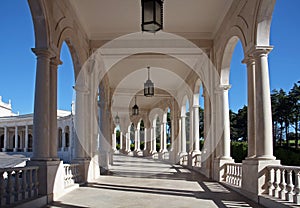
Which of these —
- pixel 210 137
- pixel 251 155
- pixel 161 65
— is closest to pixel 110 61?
pixel 161 65

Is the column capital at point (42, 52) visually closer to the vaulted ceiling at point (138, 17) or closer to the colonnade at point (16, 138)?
the vaulted ceiling at point (138, 17)

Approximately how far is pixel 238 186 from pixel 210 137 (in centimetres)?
433

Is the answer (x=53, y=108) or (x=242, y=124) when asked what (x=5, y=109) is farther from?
(x=53, y=108)

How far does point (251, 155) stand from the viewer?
1023cm

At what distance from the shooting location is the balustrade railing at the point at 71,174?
1184 cm

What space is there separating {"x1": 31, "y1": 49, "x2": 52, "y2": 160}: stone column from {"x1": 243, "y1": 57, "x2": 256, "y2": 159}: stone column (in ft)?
20.3

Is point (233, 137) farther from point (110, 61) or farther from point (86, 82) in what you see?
point (86, 82)

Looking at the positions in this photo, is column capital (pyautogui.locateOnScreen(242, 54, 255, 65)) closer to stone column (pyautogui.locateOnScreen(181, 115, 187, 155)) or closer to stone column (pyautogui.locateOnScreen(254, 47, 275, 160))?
stone column (pyautogui.locateOnScreen(254, 47, 275, 160))

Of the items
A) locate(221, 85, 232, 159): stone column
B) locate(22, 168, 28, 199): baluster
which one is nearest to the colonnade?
locate(221, 85, 232, 159): stone column

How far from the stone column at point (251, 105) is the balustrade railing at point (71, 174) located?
6.41 m

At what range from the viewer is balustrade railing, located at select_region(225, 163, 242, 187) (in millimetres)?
11938

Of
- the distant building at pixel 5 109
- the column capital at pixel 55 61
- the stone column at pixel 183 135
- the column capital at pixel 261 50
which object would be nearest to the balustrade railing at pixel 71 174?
the column capital at pixel 55 61

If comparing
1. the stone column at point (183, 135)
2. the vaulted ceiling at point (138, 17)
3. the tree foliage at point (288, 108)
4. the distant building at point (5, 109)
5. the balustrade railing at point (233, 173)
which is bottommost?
the balustrade railing at point (233, 173)

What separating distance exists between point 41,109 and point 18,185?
2317 mm
